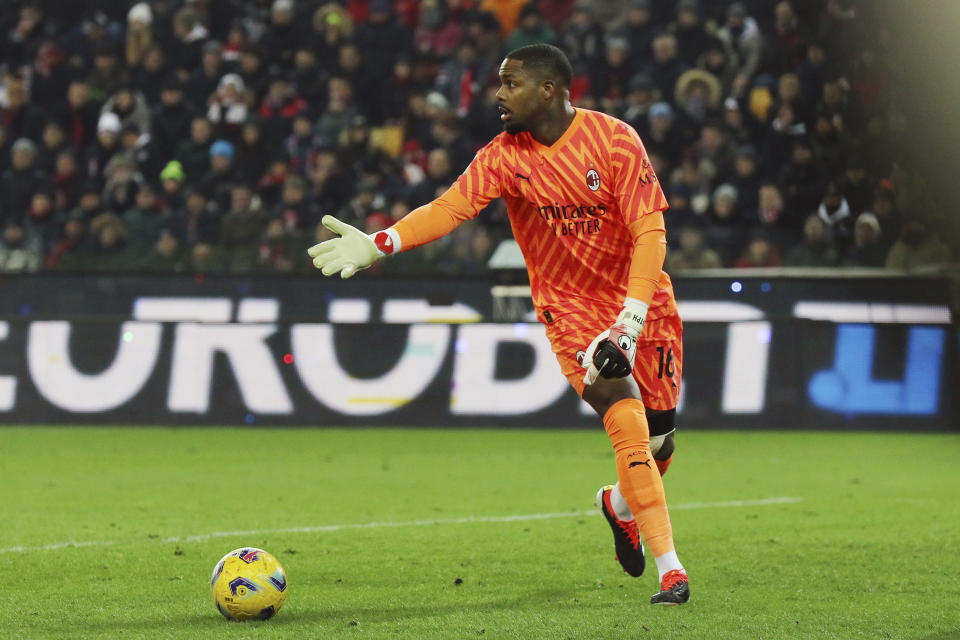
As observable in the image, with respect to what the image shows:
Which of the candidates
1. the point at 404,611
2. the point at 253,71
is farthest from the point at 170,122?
the point at 404,611

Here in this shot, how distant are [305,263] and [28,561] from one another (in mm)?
7561

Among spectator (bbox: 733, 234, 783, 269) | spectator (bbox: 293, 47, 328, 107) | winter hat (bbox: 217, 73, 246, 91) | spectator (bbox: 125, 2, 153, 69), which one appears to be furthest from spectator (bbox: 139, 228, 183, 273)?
spectator (bbox: 733, 234, 783, 269)

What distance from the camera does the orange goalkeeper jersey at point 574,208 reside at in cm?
561

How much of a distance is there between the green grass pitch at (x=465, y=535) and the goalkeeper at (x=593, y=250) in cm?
53

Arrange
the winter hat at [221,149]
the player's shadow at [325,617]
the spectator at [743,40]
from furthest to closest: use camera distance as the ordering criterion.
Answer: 1. the winter hat at [221,149]
2. the spectator at [743,40]
3. the player's shadow at [325,617]

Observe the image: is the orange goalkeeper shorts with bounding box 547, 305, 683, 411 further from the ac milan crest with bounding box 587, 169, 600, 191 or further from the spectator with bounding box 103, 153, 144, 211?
the spectator with bounding box 103, 153, 144, 211

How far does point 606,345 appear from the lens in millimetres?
5340

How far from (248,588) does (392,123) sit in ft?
40.1

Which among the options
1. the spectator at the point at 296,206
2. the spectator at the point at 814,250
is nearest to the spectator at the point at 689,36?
the spectator at the point at 814,250

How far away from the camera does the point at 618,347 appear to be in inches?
209

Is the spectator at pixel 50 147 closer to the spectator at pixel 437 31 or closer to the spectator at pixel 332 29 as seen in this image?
the spectator at pixel 332 29

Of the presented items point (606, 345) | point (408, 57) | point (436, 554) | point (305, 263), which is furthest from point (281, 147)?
point (606, 345)

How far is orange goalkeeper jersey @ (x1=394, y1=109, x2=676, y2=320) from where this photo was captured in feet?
18.4

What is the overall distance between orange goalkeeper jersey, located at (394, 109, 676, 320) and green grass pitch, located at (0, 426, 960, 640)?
4.00 feet
